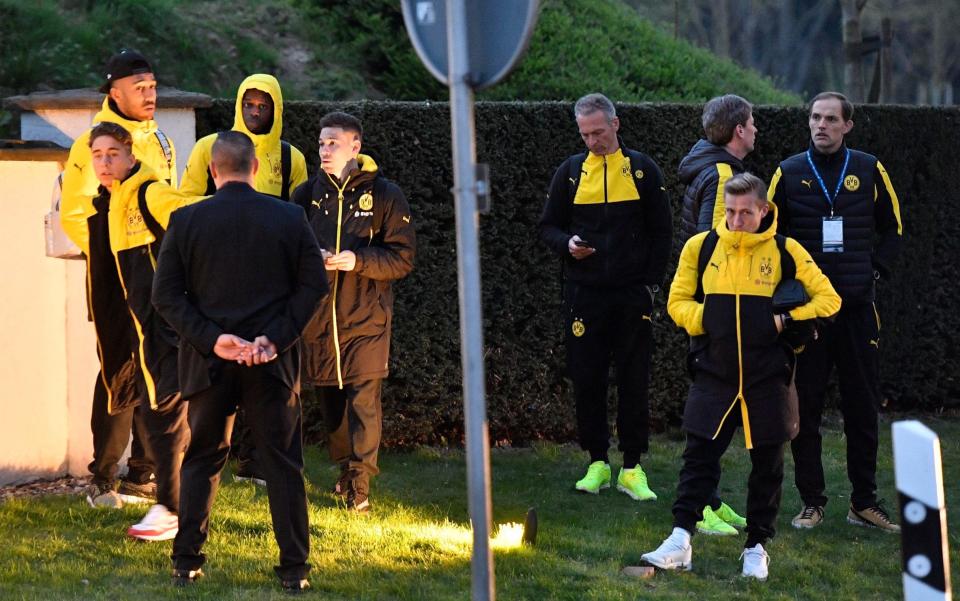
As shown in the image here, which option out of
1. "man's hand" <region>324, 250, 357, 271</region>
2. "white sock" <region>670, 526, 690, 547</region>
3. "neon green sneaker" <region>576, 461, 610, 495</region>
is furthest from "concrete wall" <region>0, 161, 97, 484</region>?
"white sock" <region>670, 526, 690, 547</region>

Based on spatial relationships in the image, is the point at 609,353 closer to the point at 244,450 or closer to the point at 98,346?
the point at 244,450

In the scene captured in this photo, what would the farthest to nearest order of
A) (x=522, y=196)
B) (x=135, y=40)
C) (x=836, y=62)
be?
(x=836, y=62) < (x=135, y=40) < (x=522, y=196)

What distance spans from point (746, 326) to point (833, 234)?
142 centimetres

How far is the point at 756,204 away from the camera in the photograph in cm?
641

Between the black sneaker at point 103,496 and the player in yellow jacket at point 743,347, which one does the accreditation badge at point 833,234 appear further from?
the black sneaker at point 103,496

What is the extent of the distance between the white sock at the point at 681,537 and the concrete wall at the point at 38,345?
3613 millimetres

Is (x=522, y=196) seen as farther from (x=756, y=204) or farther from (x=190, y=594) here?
(x=190, y=594)

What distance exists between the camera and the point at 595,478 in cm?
847

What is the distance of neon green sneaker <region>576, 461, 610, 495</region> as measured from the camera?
8461mm

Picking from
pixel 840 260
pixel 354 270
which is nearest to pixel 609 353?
pixel 840 260

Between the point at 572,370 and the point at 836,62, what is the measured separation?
47092 mm

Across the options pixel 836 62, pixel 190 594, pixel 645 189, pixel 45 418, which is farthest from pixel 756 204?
pixel 836 62

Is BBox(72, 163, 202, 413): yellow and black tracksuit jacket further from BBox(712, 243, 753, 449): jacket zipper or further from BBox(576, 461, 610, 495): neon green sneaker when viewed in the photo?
BBox(576, 461, 610, 495): neon green sneaker

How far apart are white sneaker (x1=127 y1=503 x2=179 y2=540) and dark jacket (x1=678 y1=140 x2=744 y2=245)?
3049 mm
